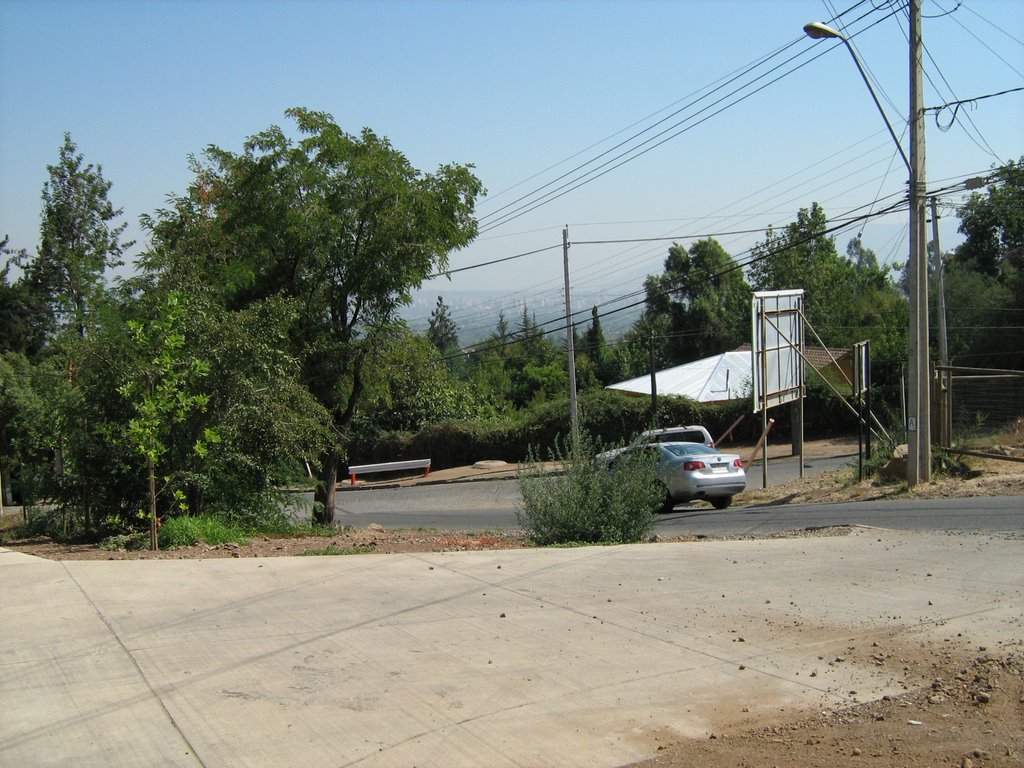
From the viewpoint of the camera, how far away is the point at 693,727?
5.28 meters

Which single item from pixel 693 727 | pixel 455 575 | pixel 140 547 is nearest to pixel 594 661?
pixel 693 727

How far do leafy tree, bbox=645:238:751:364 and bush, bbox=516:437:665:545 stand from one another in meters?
52.0

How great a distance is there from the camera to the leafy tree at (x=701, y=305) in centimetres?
6769

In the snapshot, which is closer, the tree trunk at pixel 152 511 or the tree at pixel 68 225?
the tree trunk at pixel 152 511

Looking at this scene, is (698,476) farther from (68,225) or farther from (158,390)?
(68,225)

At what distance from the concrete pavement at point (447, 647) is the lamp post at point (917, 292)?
8.20 meters

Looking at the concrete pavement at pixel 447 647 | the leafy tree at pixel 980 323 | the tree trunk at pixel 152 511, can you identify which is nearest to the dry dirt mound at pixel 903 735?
the concrete pavement at pixel 447 647

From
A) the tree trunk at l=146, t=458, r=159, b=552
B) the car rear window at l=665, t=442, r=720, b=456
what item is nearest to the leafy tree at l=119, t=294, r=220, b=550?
the tree trunk at l=146, t=458, r=159, b=552

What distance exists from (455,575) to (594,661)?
3190mm

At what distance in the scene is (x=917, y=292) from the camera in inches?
726

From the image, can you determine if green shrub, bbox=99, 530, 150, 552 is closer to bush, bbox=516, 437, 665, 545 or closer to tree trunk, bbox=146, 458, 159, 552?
A: tree trunk, bbox=146, 458, 159, 552

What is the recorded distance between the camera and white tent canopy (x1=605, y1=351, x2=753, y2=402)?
4300 centimetres

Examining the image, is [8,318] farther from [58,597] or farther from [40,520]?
[58,597]

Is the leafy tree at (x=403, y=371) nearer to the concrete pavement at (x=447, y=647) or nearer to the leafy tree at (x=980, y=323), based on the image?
the concrete pavement at (x=447, y=647)
